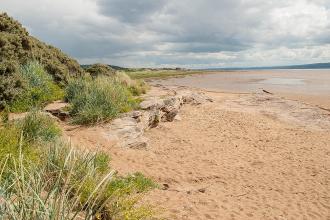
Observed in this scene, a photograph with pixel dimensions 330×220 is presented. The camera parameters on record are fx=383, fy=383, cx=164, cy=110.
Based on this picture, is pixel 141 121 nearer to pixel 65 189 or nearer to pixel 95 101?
pixel 95 101

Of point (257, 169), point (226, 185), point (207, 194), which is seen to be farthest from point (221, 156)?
point (207, 194)

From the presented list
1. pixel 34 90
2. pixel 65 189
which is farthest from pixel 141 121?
pixel 65 189

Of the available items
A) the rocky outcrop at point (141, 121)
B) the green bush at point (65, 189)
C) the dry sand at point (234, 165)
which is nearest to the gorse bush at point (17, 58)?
the dry sand at point (234, 165)

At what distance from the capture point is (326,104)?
2520 centimetres

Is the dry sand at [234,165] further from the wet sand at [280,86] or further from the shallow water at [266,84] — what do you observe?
the shallow water at [266,84]

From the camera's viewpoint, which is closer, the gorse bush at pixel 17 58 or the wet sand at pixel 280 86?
the gorse bush at pixel 17 58

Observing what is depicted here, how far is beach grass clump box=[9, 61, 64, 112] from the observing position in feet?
40.2

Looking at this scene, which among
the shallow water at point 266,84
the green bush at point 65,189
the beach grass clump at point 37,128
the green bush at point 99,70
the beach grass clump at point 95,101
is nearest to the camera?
the green bush at point 65,189

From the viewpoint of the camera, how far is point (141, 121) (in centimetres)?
1345

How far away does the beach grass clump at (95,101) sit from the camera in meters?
12.2

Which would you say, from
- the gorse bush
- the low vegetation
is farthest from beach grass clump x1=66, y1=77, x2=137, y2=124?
the low vegetation

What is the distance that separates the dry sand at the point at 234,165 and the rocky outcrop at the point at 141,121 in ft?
1.22

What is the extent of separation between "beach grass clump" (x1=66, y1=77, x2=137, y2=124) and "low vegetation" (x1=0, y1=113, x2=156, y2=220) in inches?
107

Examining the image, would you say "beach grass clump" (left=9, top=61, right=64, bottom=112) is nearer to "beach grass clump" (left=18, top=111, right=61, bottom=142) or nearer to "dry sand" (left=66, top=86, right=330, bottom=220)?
"dry sand" (left=66, top=86, right=330, bottom=220)
